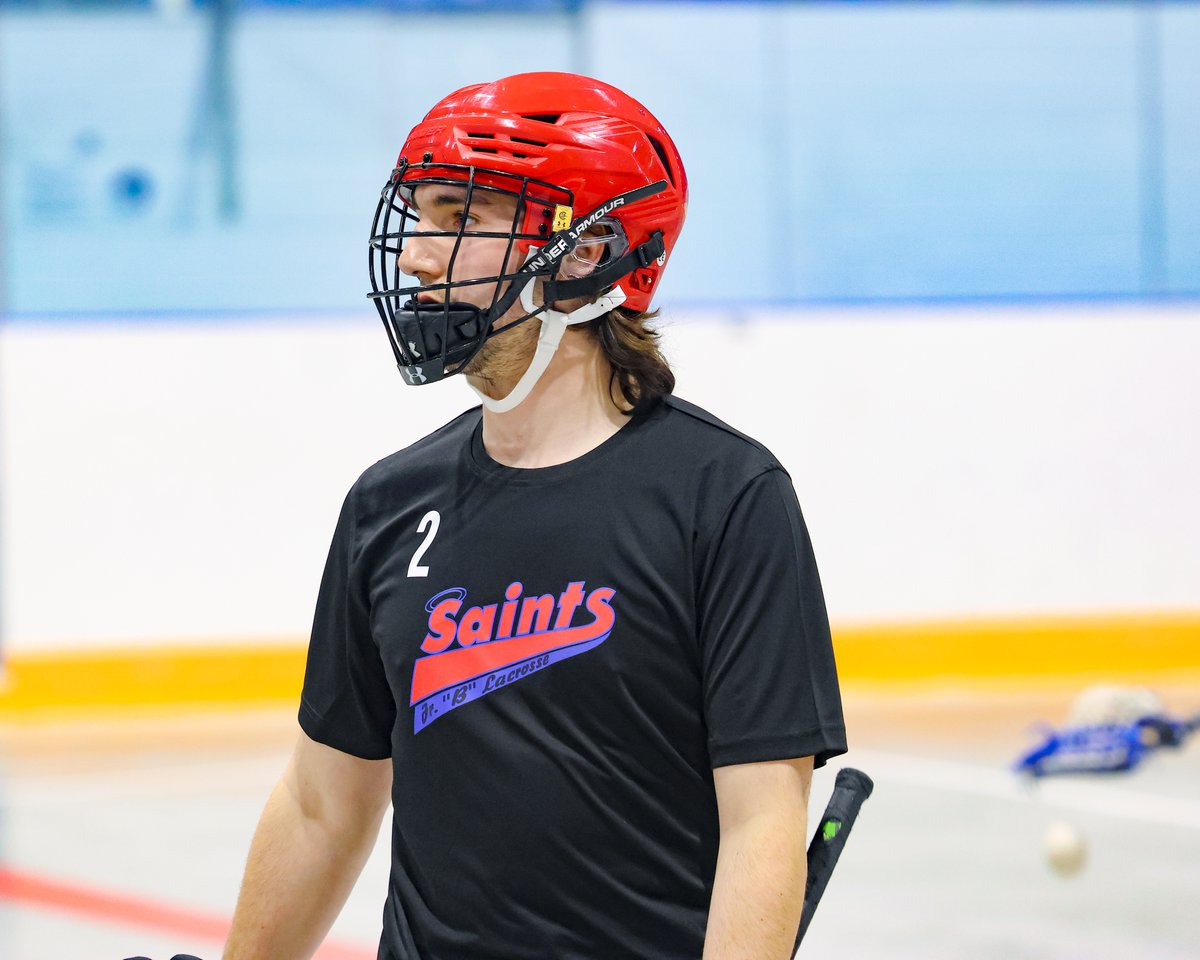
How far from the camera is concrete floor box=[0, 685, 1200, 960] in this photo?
4.66 meters

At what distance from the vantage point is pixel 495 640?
1669 millimetres

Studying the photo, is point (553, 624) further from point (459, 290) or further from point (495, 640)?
point (459, 290)

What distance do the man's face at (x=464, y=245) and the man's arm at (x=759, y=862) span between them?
23.9 inches

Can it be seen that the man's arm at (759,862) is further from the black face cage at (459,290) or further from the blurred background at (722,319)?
the blurred background at (722,319)

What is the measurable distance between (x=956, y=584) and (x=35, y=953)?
5.95m

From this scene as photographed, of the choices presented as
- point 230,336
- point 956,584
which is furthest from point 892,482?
point 230,336

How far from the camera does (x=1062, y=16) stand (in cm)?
941

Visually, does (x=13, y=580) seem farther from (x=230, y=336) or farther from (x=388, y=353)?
(x=388, y=353)

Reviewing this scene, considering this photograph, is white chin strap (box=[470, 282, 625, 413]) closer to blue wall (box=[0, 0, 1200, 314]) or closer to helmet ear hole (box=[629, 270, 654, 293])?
helmet ear hole (box=[629, 270, 654, 293])

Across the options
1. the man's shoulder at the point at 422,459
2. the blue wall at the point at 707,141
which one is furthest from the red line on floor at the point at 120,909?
the blue wall at the point at 707,141

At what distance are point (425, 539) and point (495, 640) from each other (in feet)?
0.56

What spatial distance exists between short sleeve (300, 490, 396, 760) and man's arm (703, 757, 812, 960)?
48cm

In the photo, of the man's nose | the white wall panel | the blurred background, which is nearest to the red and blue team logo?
the man's nose

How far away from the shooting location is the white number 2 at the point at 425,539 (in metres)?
1.75
